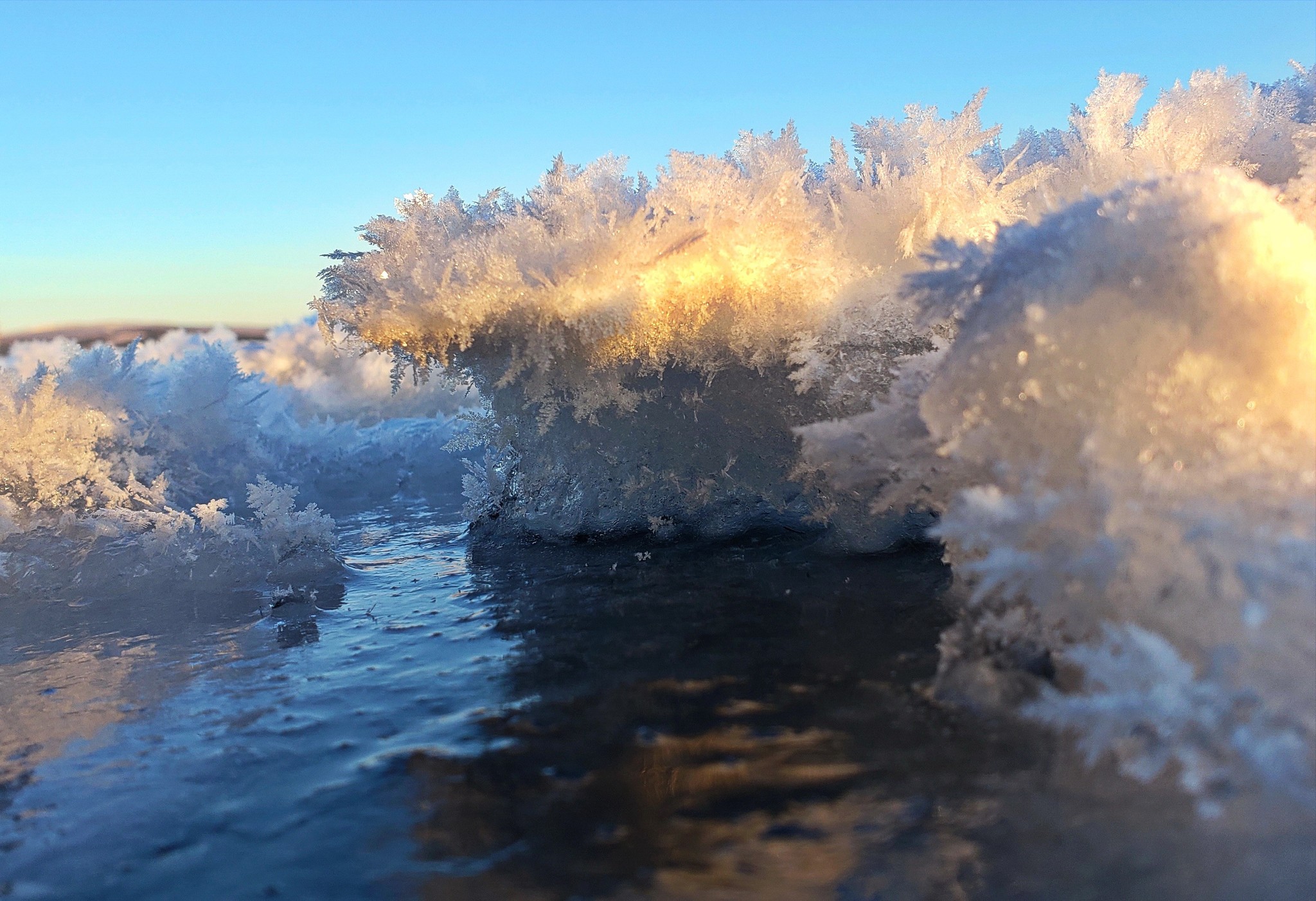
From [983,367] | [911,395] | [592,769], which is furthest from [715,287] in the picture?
[592,769]

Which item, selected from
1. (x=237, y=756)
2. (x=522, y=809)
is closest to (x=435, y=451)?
(x=237, y=756)

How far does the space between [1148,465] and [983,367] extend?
457 millimetres

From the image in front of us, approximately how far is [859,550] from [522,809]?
2107 millimetres

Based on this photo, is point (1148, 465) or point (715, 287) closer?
point (1148, 465)

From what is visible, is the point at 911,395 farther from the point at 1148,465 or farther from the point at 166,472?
the point at 166,472

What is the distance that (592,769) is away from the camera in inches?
80.8

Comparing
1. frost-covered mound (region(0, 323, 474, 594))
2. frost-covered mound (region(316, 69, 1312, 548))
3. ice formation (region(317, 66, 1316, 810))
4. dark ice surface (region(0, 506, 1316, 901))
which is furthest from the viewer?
frost-covered mound (region(0, 323, 474, 594))

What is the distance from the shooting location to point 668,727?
2229mm

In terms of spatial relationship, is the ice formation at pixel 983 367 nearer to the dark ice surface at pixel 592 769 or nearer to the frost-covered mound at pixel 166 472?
the dark ice surface at pixel 592 769

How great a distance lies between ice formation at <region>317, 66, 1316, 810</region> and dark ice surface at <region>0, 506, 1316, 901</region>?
0.18 metres

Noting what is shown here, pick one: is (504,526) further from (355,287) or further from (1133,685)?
(1133,685)

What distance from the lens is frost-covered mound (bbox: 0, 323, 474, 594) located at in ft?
14.6

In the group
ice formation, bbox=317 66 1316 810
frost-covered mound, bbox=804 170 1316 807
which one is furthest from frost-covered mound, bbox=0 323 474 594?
frost-covered mound, bbox=804 170 1316 807

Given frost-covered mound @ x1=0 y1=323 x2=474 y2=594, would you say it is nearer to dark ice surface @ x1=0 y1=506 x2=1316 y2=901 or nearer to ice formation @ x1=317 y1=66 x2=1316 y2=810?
dark ice surface @ x1=0 y1=506 x2=1316 y2=901
